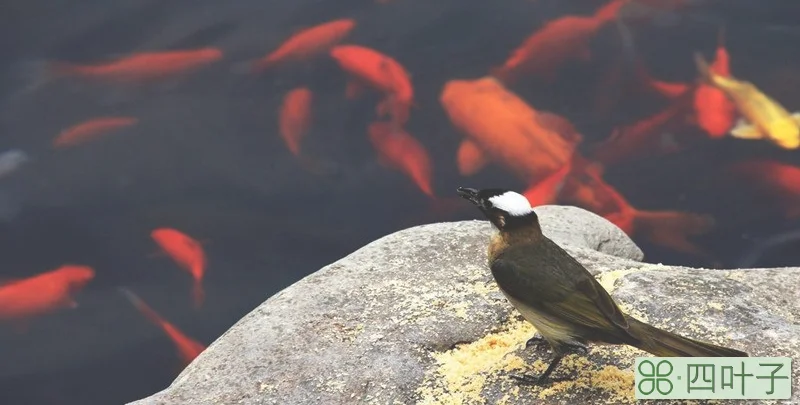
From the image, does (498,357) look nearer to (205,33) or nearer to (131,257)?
(131,257)

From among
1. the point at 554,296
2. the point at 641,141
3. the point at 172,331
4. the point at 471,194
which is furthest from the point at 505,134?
the point at 554,296

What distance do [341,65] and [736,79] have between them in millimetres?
2033

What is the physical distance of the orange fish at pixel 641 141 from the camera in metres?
4.96

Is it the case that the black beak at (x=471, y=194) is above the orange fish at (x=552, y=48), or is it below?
below

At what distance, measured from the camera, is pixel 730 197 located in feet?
15.9

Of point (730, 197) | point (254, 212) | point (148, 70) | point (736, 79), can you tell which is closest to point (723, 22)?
point (736, 79)

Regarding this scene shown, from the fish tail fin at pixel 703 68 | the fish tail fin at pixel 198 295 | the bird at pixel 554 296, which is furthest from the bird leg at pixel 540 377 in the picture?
the fish tail fin at pixel 703 68

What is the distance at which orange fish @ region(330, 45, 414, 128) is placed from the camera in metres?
5.14

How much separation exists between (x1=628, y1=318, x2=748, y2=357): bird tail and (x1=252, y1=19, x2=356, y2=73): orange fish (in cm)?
315

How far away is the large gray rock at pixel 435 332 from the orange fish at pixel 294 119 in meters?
1.61

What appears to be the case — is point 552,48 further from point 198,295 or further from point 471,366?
point 471,366

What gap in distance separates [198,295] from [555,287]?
7.58 ft

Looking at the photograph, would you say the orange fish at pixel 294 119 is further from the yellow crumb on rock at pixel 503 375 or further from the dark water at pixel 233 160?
the yellow crumb on rock at pixel 503 375

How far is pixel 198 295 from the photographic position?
4.62 m
